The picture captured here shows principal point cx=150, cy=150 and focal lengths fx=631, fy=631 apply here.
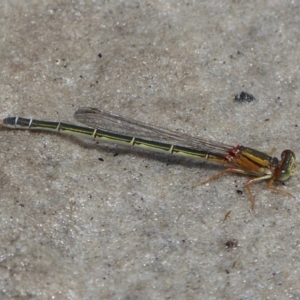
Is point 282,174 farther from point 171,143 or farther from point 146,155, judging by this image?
point 146,155

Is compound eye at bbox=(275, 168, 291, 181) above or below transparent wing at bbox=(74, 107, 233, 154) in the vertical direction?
above

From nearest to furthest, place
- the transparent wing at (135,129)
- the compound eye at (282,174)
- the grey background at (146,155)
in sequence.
Answer: the grey background at (146,155) < the compound eye at (282,174) < the transparent wing at (135,129)

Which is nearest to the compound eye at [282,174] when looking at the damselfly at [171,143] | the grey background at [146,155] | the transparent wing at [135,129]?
the damselfly at [171,143]

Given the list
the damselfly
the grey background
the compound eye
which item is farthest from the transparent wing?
the compound eye

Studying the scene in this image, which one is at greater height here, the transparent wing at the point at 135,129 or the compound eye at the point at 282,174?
the compound eye at the point at 282,174

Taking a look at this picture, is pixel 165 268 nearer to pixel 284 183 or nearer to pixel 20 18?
pixel 284 183

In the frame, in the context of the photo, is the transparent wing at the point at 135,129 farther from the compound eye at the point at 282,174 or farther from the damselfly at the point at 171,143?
the compound eye at the point at 282,174

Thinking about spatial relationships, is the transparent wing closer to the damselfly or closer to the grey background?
the damselfly

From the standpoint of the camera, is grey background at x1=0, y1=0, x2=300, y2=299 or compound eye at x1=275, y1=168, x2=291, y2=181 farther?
compound eye at x1=275, y1=168, x2=291, y2=181

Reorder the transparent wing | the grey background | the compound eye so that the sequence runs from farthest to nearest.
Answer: the transparent wing, the compound eye, the grey background
